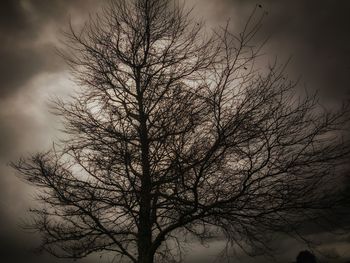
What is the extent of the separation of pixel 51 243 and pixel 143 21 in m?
5.81

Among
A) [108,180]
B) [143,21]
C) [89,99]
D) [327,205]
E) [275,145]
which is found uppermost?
[143,21]

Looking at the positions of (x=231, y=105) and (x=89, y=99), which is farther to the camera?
(x=89, y=99)

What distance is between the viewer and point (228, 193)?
6785 mm

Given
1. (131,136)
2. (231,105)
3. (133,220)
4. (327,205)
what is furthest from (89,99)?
(327,205)

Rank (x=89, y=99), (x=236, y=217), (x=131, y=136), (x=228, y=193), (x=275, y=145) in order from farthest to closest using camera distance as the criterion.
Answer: (x=89, y=99) < (x=131, y=136) < (x=236, y=217) < (x=228, y=193) < (x=275, y=145)

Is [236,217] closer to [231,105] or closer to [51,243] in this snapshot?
[231,105]

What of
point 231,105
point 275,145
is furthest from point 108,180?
point 275,145

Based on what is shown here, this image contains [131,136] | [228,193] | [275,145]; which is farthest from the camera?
[131,136]

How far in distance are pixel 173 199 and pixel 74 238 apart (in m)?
2.64

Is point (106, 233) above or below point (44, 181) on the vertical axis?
below

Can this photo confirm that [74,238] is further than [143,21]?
No

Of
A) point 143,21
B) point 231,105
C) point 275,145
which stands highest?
point 143,21

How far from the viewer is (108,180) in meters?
8.10

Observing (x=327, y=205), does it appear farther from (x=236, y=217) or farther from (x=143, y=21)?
(x=143, y=21)
